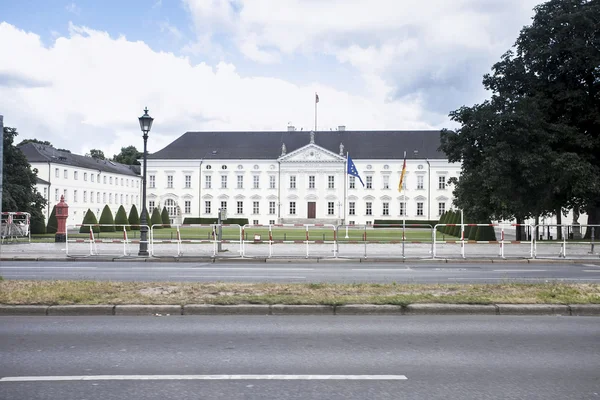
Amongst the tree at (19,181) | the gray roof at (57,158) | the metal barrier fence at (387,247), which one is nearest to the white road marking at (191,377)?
the metal barrier fence at (387,247)

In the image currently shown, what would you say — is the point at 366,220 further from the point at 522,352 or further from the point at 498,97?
the point at 522,352

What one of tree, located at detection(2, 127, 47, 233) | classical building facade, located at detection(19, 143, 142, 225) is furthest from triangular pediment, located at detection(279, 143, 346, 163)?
tree, located at detection(2, 127, 47, 233)

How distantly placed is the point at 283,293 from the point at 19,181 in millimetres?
44932

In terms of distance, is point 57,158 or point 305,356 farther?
point 57,158

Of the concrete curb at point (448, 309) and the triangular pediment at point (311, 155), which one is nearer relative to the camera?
the concrete curb at point (448, 309)

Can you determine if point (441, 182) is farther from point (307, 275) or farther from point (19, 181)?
point (307, 275)

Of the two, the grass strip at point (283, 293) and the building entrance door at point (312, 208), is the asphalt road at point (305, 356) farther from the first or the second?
the building entrance door at point (312, 208)

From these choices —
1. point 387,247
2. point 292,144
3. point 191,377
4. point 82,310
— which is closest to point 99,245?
point 387,247

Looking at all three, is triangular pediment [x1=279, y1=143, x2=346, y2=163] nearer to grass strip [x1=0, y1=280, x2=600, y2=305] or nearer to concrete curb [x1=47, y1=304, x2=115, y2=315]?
grass strip [x1=0, y1=280, x2=600, y2=305]

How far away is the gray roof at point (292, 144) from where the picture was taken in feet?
289

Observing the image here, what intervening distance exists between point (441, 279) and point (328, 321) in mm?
6584

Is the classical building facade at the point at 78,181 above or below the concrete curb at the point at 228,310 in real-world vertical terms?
above

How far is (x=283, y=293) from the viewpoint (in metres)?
10.3

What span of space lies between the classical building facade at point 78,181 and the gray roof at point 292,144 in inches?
350
